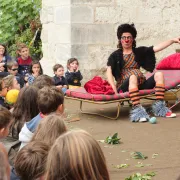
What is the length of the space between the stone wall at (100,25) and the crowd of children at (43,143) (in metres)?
3.68

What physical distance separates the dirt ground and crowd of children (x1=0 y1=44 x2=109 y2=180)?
0.89 meters

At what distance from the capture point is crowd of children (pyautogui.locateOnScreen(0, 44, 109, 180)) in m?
2.31

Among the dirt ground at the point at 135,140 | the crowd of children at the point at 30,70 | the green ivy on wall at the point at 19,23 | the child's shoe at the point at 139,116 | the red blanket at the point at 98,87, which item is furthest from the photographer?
the green ivy on wall at the point at 19,23

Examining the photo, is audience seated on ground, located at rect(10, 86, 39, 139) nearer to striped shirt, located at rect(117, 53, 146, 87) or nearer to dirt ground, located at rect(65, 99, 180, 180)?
dirt ground, located at rect(65, 99, 180, 180)

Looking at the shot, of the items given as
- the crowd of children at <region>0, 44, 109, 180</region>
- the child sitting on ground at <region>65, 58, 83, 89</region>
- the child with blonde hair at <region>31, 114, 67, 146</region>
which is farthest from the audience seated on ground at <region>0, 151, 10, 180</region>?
the child sitting on ground at <region>65, 58, 83, 89</region>

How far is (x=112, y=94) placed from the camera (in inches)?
277

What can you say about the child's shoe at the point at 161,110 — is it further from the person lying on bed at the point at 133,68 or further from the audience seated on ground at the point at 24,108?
the audience seated on ground at the point at 24,108

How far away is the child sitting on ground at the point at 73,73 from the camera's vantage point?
886 centimetres

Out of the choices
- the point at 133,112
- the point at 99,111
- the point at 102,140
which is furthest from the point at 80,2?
the point at 102,140

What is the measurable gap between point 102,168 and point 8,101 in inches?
134

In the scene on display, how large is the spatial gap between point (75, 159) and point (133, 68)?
5.24 meters

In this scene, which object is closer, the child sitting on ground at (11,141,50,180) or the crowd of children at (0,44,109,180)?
the crowd of children at (0,44,109,180)

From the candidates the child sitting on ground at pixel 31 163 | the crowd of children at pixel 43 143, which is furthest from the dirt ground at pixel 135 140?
the child sitting on ground at pixel 31 163

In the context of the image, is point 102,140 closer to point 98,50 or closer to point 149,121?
point 149,121
